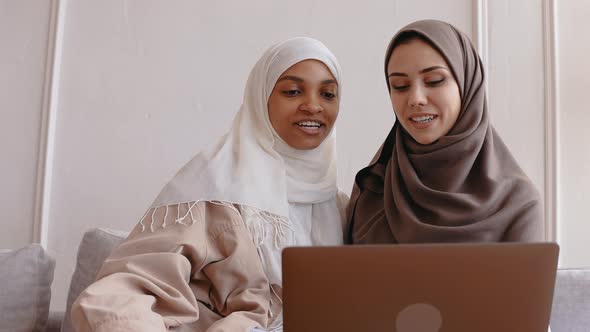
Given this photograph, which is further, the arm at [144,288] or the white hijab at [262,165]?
the white hijab at [262,165]

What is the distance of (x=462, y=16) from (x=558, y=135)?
2.12 feet

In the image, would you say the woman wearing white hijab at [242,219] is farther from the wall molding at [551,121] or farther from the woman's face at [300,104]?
the wall molding at [551,121]

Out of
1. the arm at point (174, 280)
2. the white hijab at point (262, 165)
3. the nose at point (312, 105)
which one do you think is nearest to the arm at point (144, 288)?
the arm at point (174, 280)

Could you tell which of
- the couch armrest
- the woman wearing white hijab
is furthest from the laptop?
the couch armrest

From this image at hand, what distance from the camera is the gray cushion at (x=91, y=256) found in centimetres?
222

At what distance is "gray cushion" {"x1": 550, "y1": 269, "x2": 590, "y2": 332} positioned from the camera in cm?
216

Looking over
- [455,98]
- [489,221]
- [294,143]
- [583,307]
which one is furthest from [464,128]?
[583,307]

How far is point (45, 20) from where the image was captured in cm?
304

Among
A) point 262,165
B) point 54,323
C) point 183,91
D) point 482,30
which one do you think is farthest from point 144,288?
point 482,30

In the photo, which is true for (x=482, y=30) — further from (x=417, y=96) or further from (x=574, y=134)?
(x=417, y=96)

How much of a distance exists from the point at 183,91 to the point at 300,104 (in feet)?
3.22

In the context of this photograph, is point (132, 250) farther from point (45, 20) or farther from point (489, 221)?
point (45, 20)

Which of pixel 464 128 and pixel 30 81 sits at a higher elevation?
pixel 30 81

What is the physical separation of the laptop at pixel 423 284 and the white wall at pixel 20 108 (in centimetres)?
205
